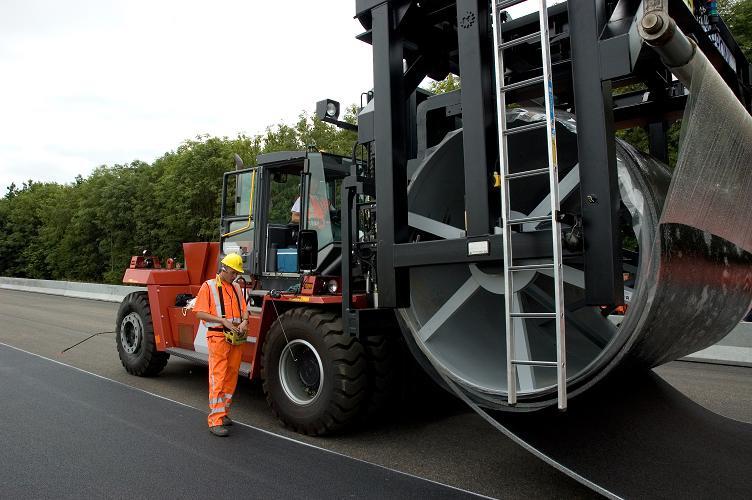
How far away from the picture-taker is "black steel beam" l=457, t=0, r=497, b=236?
3.71 meters

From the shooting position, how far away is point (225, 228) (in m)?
6.73

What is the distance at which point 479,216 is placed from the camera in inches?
147

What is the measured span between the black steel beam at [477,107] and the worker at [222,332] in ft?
8.34

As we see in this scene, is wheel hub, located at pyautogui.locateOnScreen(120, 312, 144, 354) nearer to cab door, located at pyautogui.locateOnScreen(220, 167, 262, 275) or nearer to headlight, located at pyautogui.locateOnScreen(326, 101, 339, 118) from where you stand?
cab door, located at pyautogui.locateOnScreen(220, 167, 262, 275)

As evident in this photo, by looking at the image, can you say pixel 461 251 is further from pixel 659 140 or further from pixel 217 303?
pixel 659 140

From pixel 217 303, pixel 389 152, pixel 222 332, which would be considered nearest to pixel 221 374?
pixel 222 332

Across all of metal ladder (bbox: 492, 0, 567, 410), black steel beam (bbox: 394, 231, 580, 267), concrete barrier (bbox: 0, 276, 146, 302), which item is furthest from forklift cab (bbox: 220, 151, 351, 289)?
concrete barrier (bbox: 0, 276, 146, 302)

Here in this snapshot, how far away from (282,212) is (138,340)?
2.91m

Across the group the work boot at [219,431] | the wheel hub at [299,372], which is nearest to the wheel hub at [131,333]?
the work boot at [219,431]

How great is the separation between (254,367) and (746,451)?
4.04m

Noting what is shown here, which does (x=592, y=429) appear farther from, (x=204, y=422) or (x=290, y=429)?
(x=204, y=422)

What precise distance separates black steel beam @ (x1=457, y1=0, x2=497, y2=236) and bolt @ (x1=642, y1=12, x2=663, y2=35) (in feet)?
3.56

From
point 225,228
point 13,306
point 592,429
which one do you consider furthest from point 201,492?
point 13,306

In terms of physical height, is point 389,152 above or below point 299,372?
above
